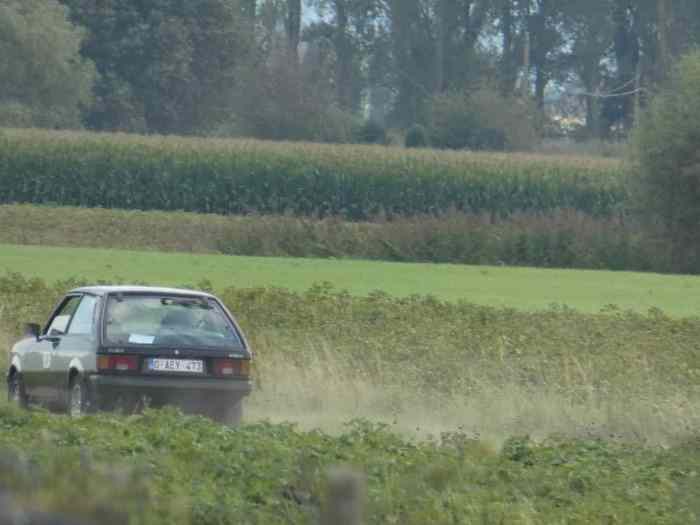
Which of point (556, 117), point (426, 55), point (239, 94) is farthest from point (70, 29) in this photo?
point (556, 117)

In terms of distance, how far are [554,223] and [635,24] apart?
53492 mm

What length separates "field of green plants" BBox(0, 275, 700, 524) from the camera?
9.88m

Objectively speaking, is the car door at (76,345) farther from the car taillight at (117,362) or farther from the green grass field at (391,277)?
the green grass field at (391,277)

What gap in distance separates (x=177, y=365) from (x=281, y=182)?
49651 mm

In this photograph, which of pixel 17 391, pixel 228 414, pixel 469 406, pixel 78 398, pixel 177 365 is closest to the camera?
pixel 177 365

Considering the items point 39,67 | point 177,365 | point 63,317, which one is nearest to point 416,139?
point 39,67

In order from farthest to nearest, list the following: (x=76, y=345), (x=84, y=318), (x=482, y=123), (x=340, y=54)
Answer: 1. (x=340, y=54)
2. (x=482, y=123)
3. (x=84, y=318)
4. (x=76, y=345)

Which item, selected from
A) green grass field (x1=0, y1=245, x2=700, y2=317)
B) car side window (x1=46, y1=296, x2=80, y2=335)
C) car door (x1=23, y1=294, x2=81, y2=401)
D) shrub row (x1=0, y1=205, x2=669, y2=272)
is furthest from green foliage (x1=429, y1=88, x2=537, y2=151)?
car door (x1=23, y1=294, x2=81, y2=401)

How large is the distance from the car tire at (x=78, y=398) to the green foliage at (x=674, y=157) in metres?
34.5

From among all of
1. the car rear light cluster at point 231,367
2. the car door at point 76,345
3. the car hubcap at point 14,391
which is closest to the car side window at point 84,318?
the car door at point 76,345

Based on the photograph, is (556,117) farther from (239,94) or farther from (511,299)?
(511,299)

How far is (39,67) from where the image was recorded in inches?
3255

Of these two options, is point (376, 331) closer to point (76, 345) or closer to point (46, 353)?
point (46, 353)

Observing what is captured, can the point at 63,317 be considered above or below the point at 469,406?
above
